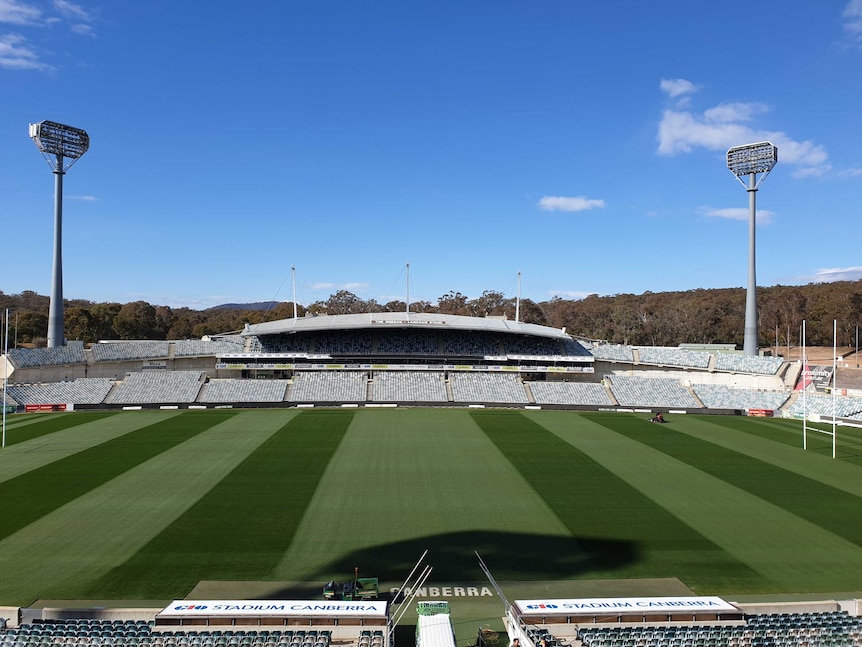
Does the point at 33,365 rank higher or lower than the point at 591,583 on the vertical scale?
higher

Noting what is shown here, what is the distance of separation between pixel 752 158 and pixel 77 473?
68413mm

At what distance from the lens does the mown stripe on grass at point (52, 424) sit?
1447 inches

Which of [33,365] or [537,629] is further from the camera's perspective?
[33,365]

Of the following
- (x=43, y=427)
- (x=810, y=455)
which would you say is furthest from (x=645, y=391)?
(x=43, y=427)

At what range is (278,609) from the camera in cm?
1294

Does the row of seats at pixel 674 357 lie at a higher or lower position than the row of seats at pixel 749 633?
higher

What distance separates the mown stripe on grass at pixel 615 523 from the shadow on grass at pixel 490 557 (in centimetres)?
12

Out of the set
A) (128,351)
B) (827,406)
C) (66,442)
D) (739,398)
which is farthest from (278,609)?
(128,351)

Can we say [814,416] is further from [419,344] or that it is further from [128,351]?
[128,351]

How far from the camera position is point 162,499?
24203 millimetres

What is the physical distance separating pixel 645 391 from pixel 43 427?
5072 centimetres

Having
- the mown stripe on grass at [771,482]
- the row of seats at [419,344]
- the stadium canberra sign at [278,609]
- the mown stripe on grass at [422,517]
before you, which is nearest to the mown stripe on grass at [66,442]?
the mown stripe on grass at [422,517]

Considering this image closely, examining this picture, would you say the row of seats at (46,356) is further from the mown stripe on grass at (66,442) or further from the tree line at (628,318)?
the tree line at (628,318)

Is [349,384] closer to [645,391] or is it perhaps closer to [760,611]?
[645,391]
